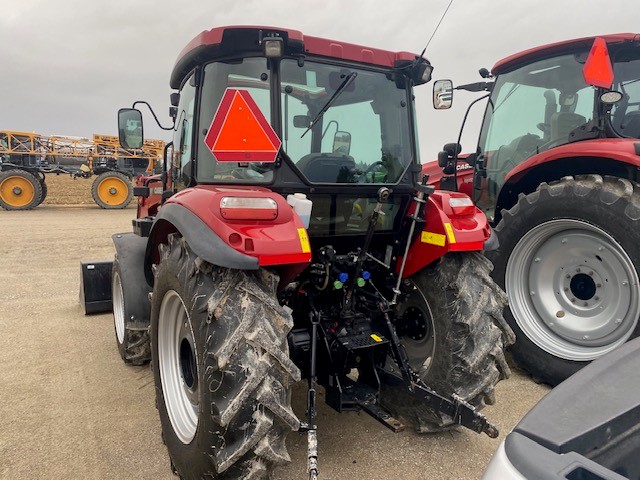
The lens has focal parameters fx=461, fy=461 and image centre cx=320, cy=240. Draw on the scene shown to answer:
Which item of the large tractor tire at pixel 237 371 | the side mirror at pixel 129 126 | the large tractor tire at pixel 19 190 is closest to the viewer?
the large tractor tire at pixel 237 371

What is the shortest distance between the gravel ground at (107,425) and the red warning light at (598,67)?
2201mm

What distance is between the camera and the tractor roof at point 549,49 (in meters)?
3.49

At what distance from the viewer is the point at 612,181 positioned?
315 centimetres

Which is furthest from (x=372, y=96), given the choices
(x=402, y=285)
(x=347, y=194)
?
(x=402, y=285)

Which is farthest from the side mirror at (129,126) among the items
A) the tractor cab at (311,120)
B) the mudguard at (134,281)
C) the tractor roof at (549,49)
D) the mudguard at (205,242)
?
the tractor roof at (549,49)

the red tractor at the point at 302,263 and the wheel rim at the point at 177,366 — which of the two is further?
the wheel rim at the point at 177,366

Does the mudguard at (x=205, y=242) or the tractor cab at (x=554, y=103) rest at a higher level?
the tractor cab at (x=554, y=103)

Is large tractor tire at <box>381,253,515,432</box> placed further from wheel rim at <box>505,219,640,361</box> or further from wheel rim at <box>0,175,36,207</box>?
wheel rim at <box>0,175,36,207</box>

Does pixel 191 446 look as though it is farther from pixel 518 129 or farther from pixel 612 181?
pixel 518 129

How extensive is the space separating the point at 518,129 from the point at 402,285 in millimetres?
2354

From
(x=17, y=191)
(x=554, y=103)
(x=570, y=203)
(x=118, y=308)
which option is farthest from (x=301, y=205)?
(x=17, y=191)

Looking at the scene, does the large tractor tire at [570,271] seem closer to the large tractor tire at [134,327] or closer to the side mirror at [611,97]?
the side mirror at [611,97]

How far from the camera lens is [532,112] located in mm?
4168

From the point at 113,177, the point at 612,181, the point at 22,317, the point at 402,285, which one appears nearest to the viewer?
the point at 402,285
